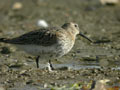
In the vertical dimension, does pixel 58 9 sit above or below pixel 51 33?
above

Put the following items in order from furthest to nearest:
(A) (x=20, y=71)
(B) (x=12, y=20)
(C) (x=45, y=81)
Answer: (B) (x=12, y=20) < (A) (x=20, y=71) < (C) (x=45, y=81)

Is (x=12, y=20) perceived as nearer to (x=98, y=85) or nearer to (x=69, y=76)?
(x=69, y=76)

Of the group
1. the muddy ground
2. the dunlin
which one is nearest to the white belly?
the dunlin

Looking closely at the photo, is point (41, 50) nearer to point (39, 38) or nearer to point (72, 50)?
point (39, 38)

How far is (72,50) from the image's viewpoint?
1095 cm

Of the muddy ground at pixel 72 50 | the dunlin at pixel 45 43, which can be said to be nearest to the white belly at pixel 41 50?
the dunlin at pixel 45 43

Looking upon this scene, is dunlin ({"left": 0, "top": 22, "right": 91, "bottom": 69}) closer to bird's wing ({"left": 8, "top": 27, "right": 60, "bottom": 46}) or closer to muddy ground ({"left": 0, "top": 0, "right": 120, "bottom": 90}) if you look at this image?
bird's wing ({"left": 8, "top": 27, "right": 60, "bottom": 46})

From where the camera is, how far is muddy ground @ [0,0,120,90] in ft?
25.3

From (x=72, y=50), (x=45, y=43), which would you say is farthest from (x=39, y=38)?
(x=72, y=50)

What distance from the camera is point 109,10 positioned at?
16562 mm

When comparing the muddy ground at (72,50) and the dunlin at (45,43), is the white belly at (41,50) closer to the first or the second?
the dunlin at (45,43)

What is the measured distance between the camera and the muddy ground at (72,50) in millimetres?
7704

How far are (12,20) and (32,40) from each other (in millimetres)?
7110

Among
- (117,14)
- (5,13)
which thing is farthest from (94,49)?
(5,13)
